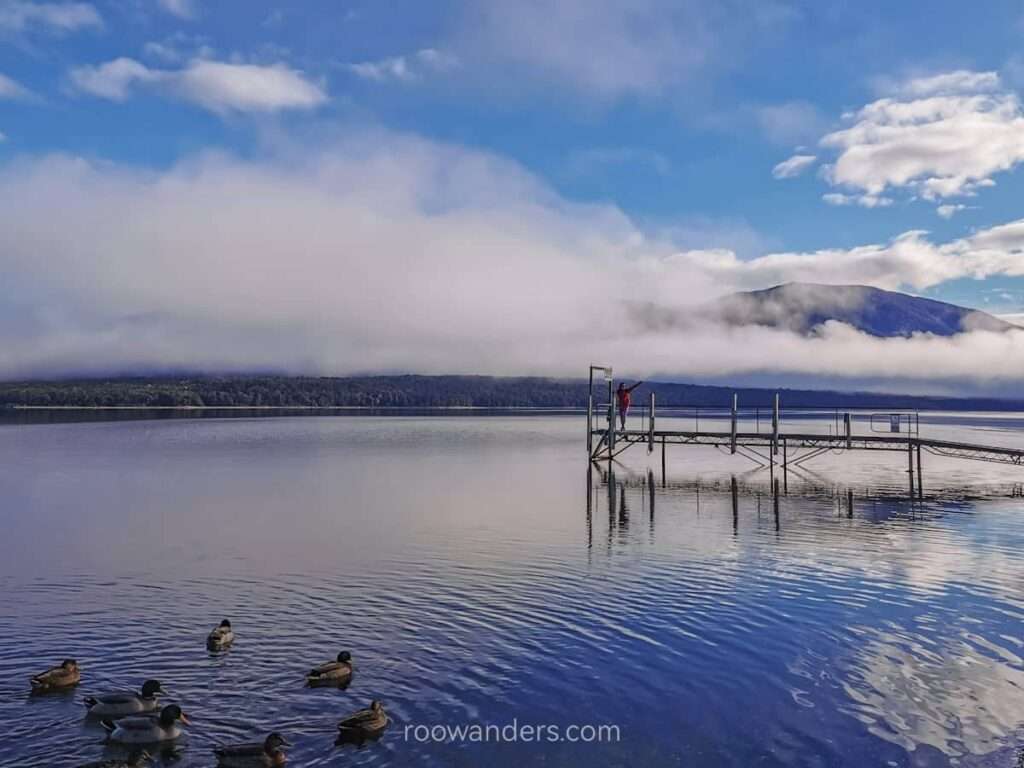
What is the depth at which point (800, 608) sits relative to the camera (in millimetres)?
27312

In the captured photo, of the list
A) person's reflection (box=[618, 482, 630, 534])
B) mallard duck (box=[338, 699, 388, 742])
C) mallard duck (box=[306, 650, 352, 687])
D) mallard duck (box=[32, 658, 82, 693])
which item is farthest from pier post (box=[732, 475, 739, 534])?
mallard duck (box=[32, 658, 82, 693])

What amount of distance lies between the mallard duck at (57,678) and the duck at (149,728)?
3367 millimetres

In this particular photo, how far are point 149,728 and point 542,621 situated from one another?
12637 mm

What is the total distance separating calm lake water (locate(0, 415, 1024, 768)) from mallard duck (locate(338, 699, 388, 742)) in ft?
1.40

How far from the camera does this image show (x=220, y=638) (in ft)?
75.0

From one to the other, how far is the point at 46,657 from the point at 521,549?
2106cm

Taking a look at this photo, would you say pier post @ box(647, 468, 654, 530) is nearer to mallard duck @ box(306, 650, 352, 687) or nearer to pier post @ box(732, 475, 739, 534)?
pier post @ box(732, 475, 739, 534)

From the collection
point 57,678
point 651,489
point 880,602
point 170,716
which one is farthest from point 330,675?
point 651,489

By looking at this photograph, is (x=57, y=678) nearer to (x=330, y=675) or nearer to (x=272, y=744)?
(x=330, y=675)

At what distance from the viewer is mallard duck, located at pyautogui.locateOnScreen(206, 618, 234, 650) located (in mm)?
22703

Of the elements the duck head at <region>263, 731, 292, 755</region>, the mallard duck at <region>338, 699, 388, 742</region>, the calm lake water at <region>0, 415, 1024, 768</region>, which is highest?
Answer: the duck head at <region>263, 731, 292, 755</region>

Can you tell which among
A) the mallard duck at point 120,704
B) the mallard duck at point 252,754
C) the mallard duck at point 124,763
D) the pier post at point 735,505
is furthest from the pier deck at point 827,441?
the mallard duck at point 124,763

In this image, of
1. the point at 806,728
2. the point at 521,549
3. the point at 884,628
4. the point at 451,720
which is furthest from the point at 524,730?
the point at 521,549

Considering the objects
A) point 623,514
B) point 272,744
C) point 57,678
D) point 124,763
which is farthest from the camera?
point 623,514
